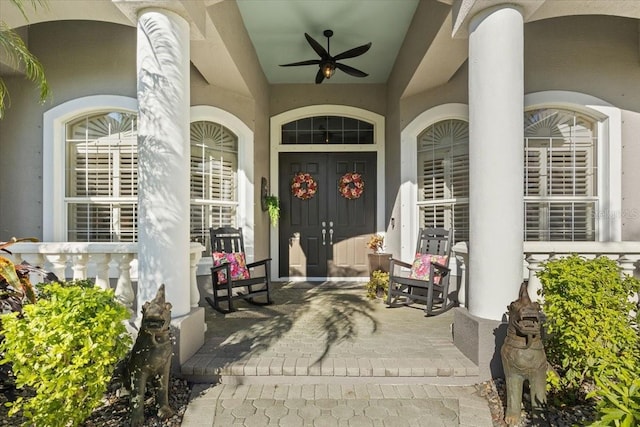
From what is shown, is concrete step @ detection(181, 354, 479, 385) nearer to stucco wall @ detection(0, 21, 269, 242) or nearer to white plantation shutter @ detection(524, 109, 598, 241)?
white plantation shutter @ detection(524, 109, 598, 241)

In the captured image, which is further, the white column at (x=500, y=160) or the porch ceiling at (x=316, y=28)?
the porch ceiling at (x=316, y=28)

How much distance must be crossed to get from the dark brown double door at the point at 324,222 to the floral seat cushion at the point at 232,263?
1820mm

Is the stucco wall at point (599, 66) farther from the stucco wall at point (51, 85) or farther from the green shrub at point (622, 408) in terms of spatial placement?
the stucco wall at point (51, 85)

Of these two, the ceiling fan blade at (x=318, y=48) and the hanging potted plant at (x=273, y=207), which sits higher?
the ceiling fan blade at (x=318, y=48)

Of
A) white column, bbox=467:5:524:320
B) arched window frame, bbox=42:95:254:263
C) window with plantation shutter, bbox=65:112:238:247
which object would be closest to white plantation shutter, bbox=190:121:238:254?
window with plantation shutter, bbox=65:112:238:247

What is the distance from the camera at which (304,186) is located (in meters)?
5.95

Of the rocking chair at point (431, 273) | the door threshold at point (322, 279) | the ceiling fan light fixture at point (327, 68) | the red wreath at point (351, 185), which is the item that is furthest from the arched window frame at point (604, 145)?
the door threshold at point (322, 279)

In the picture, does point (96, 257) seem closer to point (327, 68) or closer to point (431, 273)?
point (431, 273)

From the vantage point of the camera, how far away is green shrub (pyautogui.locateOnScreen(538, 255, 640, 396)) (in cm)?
202

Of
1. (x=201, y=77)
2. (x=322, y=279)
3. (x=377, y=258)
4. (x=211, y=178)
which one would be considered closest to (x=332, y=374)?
(x=377, y=258)

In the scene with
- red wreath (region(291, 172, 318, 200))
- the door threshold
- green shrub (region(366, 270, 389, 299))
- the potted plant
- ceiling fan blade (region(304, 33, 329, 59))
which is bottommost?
the door threshold

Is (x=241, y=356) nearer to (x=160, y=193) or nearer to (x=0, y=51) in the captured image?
(x=160, y=193)

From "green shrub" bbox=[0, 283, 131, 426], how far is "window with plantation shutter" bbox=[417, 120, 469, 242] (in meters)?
3.73

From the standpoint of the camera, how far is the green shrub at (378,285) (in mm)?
4645
